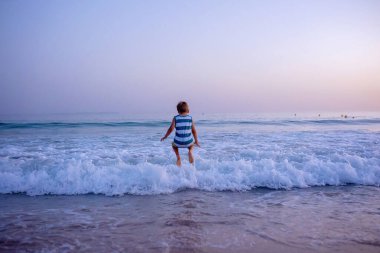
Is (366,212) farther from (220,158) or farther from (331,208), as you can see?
(220,158)

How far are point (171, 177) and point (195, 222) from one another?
245cm

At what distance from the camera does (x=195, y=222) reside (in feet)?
13.1

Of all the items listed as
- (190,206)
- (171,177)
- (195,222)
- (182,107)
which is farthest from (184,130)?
(195,222)

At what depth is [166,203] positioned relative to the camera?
504 centimetres

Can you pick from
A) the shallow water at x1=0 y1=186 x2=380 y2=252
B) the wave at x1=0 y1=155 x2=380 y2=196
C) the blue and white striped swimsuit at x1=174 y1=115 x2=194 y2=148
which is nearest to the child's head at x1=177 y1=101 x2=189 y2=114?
the blue and white striped swimsuit at x1=174 y1=115 x2=194 y2=148

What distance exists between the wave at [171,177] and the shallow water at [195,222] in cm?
39

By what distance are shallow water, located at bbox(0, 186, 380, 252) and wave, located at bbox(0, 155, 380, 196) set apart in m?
0.39

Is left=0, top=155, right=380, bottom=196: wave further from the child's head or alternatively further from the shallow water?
the child's head

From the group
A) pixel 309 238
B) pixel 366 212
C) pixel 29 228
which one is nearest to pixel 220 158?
pixel 366 212

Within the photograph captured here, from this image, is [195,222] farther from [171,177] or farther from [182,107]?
[182,107]

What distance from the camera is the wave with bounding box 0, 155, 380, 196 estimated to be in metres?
5.98

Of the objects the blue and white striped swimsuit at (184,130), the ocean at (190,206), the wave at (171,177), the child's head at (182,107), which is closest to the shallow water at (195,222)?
the ocean at (190,206)

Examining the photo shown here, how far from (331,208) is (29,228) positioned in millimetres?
4777

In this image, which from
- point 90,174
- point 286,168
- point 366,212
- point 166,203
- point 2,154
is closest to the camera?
point 366,212
